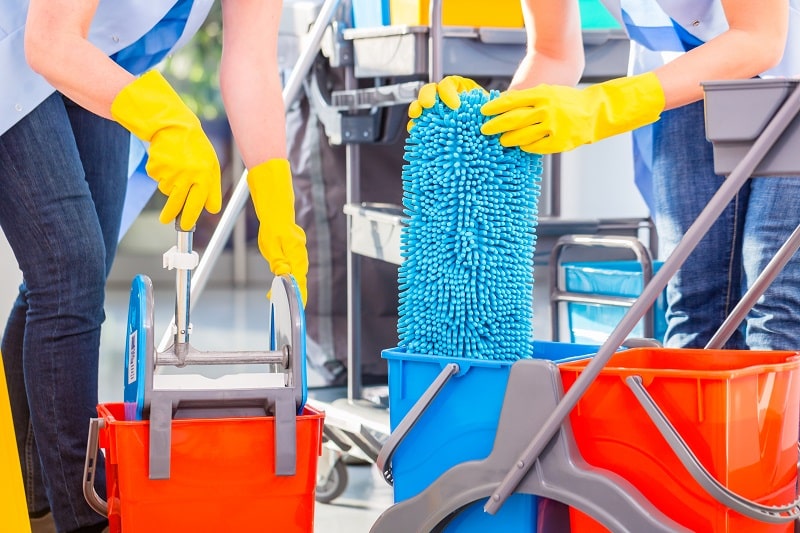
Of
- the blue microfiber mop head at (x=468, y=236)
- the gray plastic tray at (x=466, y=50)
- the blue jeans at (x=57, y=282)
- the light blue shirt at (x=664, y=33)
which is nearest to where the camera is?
the blue microfiber mop head at (x=468, y=236)

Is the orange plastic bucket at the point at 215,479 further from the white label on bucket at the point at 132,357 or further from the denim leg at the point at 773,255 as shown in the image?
the denim leg at the point at 773,255

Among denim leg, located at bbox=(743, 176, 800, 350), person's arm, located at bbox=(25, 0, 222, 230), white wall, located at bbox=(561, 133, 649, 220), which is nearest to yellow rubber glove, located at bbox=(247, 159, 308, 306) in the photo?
person's arm, located at bbox=(25, 0, 222, 230)

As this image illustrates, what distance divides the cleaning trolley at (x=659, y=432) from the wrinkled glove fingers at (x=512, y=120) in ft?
0.81

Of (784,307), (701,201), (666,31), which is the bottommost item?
(784,307)

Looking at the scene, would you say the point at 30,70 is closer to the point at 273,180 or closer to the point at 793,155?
the point at 273,180

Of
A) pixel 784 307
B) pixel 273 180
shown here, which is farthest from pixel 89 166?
pixel 784 307

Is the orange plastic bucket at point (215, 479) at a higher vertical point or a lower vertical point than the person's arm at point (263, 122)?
lower

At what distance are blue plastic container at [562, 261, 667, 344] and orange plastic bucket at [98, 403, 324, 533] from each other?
100 centimetres

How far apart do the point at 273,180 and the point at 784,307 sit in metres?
0.77

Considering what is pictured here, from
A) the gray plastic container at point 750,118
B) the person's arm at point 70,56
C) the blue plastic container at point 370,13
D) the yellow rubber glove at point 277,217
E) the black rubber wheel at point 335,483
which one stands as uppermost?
the blue plastic container at point 370,13

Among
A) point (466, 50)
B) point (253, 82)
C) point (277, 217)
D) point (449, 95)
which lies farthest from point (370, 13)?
point (449, 95)

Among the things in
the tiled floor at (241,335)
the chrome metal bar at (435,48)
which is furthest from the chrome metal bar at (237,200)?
the chrome metal bar at (435,48)

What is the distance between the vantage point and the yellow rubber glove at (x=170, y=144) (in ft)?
4.16

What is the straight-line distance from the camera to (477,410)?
1225mm
